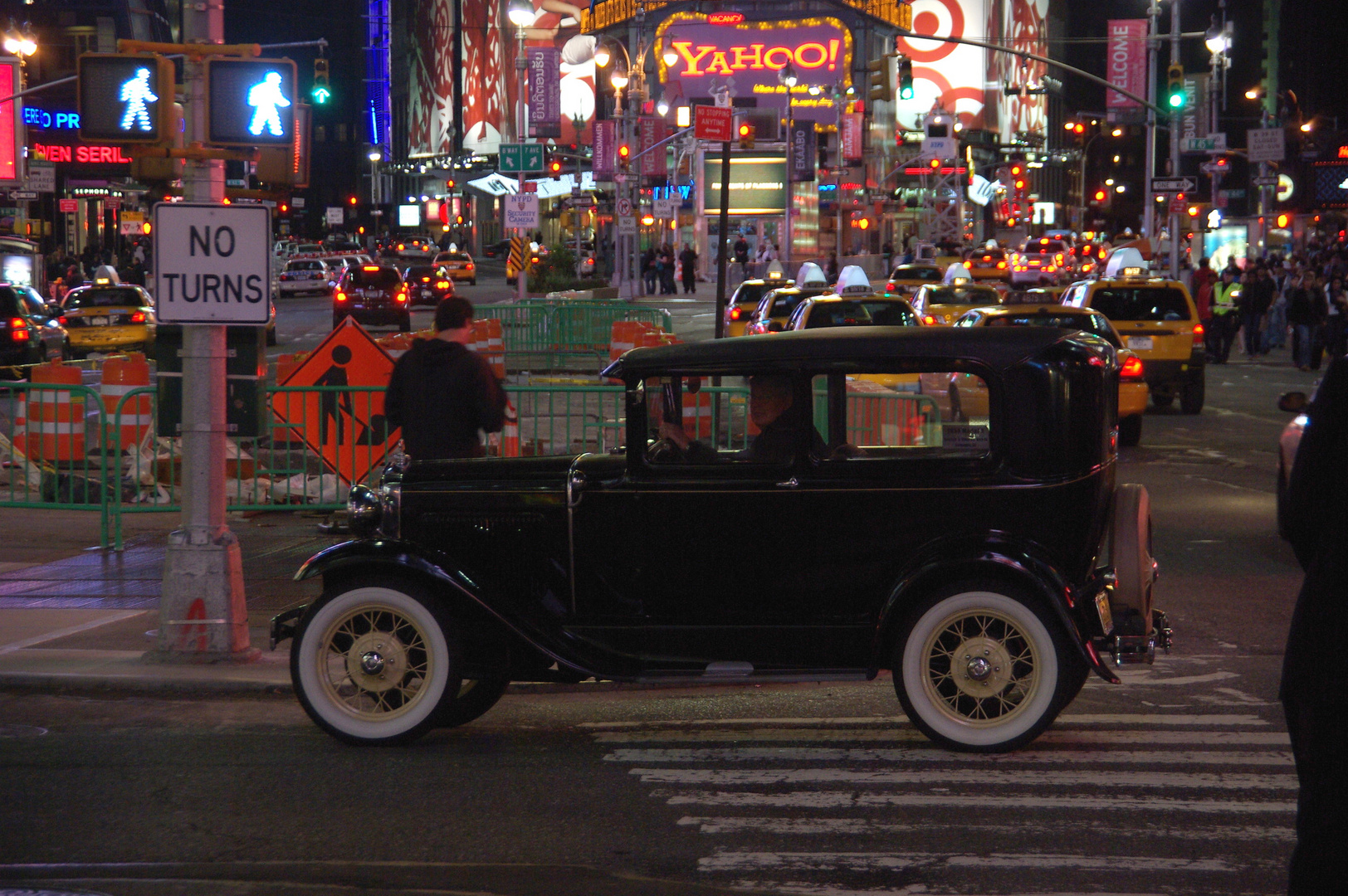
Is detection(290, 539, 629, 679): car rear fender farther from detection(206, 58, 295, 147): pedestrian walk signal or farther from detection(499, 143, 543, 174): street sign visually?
detection(499, 143, 543, 174): street sign

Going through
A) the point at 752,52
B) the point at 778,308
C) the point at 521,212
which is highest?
the point at 752,52

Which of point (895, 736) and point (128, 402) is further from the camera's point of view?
point (128, 402)

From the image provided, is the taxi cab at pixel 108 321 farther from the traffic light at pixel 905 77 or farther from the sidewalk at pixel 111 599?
the sidewalk at pixel 111 599

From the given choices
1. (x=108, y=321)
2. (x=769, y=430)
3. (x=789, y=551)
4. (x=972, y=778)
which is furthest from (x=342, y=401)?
(x=108, y=321)

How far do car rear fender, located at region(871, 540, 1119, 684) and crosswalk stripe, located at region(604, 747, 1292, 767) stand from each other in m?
0.37

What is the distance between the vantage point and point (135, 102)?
7.87 meters

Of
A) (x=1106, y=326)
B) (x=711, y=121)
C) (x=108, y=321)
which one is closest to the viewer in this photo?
(x=1106, y=326)

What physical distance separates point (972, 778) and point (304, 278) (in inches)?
2288

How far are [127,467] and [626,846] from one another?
30.7 feet

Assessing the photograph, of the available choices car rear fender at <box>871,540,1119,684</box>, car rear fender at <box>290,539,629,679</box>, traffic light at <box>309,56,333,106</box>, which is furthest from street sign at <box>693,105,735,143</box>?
car rear fender at <box>871,540,1119,684</box>

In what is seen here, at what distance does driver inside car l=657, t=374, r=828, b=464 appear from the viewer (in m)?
6.34

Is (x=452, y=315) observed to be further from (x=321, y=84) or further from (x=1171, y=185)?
(x=321, y=84)

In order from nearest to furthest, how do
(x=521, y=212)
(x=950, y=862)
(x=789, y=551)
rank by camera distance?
(x=950, y=862)
(x=789, y=551)
(x=521, y=212)

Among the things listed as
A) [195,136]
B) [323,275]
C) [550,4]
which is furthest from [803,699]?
[550,4]
